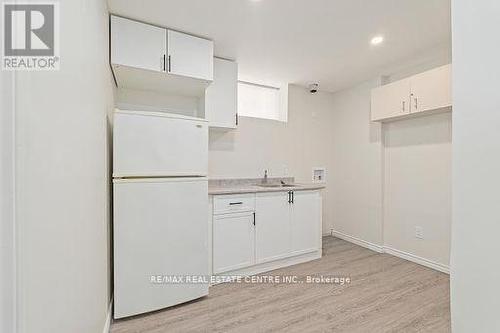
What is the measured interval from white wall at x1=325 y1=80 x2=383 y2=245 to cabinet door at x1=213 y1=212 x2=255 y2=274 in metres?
1.93

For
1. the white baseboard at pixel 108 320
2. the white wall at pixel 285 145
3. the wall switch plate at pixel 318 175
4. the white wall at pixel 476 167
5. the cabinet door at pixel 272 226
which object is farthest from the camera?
the wall switch plate at pixel 318 175

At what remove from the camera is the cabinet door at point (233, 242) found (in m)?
2.42

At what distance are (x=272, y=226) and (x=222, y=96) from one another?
5.21 ft

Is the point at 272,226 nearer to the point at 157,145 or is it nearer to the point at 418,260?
the point at 157,145

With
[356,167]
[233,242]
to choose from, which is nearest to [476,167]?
[233,242]

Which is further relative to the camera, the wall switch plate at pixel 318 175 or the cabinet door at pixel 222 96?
the wall switch plate at pixel 318 175

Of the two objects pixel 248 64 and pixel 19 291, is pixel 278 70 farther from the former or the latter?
pixel 19 291

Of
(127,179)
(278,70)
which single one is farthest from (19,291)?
(278,70)

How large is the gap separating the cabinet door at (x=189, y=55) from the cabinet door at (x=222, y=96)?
0.36 m

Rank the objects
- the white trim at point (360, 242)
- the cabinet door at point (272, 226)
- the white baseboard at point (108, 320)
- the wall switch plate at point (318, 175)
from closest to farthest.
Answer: the white baseboard at point (108, 320), the cabinet door at point (272, 226), the white trim at point (360, 242), the wall switch plate at point (318, 175)

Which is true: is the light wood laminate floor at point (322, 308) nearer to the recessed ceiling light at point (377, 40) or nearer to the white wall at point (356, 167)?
the white wall at point (356, 167)

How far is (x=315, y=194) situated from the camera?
3.12 m

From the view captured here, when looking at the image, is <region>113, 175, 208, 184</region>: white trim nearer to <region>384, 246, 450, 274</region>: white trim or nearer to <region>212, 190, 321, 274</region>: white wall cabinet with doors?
<region>212, 190, 321, 274</region>: white wall cabinet with doors

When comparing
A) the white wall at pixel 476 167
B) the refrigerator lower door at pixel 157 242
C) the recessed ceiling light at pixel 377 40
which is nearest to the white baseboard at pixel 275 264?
the refrigerator lower door at pixel 157 242
